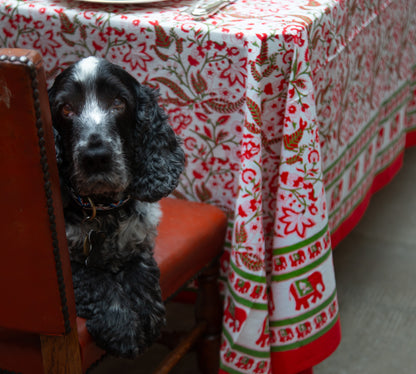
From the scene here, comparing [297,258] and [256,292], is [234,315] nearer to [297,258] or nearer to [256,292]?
[256,292]

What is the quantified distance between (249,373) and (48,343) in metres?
0.55

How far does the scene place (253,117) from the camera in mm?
1314

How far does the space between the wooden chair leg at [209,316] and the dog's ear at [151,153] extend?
441mm

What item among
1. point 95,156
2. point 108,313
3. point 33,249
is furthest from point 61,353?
point 95,156

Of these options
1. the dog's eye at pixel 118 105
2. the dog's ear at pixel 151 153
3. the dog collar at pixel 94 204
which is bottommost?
the dog collar at pixel 94 204

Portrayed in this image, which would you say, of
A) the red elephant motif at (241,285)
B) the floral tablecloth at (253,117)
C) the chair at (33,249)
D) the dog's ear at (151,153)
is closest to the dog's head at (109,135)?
the dog's ear at (151,153)

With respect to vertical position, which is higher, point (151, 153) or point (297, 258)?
point (151, 153)

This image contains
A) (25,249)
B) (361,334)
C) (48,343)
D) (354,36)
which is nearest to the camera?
(25,249)

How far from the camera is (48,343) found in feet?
3.62

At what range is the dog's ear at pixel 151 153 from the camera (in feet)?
3.85

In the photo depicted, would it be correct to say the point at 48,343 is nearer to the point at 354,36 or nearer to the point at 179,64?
the point at 179,64

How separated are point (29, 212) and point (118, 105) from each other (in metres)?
0.28

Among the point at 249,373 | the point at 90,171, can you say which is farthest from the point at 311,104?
the point at 249,373

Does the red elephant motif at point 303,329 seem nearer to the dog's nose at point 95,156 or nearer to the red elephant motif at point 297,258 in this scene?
the red elephant motif at point 297,258
